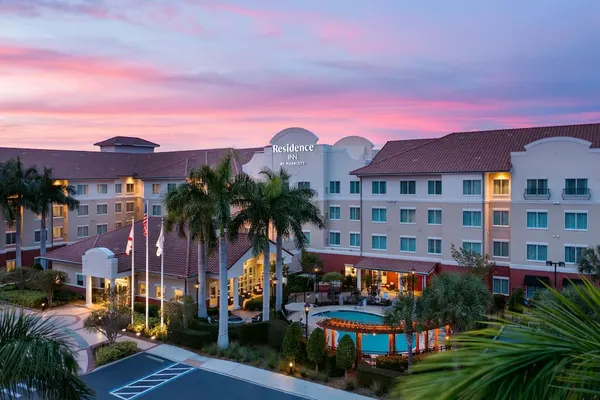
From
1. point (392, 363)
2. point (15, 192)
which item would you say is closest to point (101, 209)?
point (15, 192)

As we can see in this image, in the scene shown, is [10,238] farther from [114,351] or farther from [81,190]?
[114,351]

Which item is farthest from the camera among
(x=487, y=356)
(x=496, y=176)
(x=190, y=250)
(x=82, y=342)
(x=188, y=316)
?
(x=496, y=176)

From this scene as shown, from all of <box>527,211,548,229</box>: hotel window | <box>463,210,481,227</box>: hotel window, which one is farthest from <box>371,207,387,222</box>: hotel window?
<box>527,211,548,229</box>: hotel window

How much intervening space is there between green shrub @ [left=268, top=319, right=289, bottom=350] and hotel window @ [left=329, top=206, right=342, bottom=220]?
20.4 meters

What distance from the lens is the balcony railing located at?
117ft

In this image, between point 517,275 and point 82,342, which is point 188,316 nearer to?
point 82,342

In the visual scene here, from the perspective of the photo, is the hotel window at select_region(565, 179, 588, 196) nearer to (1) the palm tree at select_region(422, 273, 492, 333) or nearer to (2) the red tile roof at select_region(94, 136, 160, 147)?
(1) the palm tree at select_region(422, 273, 492, 333)

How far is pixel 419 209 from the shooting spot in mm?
41969

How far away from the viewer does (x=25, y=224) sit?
49812 mm

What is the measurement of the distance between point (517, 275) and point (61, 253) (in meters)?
37.0

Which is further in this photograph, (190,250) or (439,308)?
(190,250)

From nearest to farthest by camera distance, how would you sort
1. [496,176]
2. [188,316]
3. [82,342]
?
1. [82,342]
2. [188,316]
3. [496,176]

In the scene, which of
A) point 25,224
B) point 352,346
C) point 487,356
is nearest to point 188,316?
point 352,346

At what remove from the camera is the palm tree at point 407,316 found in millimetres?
21969
